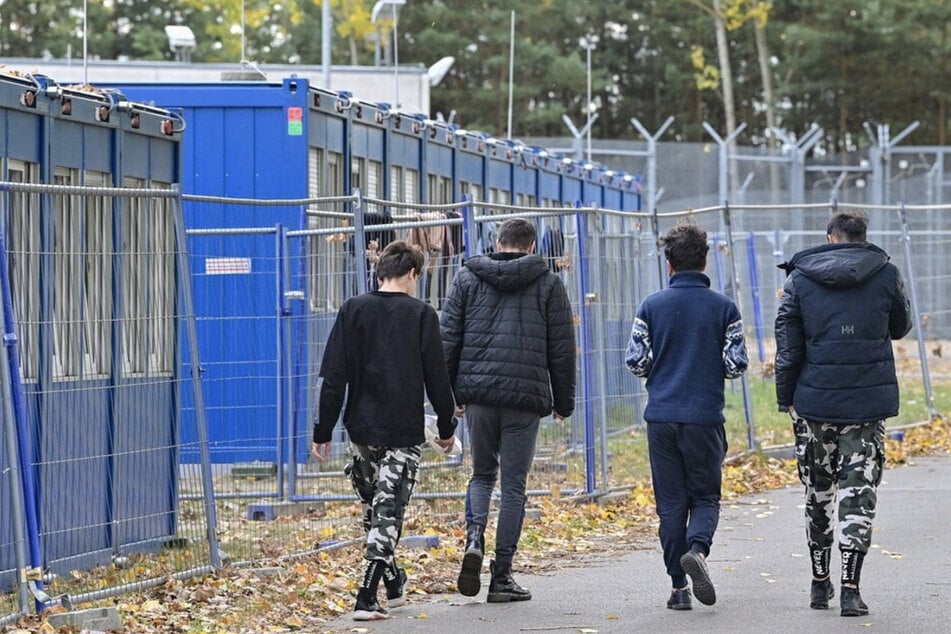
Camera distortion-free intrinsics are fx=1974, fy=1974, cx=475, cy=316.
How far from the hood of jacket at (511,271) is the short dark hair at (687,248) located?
0.64 metres

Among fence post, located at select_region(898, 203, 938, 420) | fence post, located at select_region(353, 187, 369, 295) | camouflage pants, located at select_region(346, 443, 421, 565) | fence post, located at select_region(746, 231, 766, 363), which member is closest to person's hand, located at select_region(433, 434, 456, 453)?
camouflage pants, located at select_region(346, 443, 421, 565)

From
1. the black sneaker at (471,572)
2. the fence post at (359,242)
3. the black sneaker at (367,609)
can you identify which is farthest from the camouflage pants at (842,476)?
the fence post at (359,242)

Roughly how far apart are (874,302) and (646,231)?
867 centimetres

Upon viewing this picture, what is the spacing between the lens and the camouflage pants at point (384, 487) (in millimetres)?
9109

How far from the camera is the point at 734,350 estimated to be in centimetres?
921

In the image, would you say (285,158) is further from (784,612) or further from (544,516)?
(784,612)

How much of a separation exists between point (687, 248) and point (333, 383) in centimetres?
181

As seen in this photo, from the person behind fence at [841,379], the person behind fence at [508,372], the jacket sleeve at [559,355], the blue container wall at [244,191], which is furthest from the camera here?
the blue container wall at [244,191]

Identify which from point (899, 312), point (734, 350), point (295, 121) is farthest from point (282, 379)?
point (899, 312)

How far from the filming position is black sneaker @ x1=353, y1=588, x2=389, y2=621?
896 centimetres

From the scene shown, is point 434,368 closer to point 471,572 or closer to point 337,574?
point 471,572

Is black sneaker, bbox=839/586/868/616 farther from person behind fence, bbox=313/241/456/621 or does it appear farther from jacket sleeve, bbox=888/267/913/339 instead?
person behind fence, bbox=313/241/456/621

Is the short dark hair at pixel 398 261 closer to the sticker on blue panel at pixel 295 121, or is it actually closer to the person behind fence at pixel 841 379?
the person behind fence at pixel 841 379

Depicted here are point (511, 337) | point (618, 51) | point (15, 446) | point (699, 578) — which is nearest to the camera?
point (15, 446)
